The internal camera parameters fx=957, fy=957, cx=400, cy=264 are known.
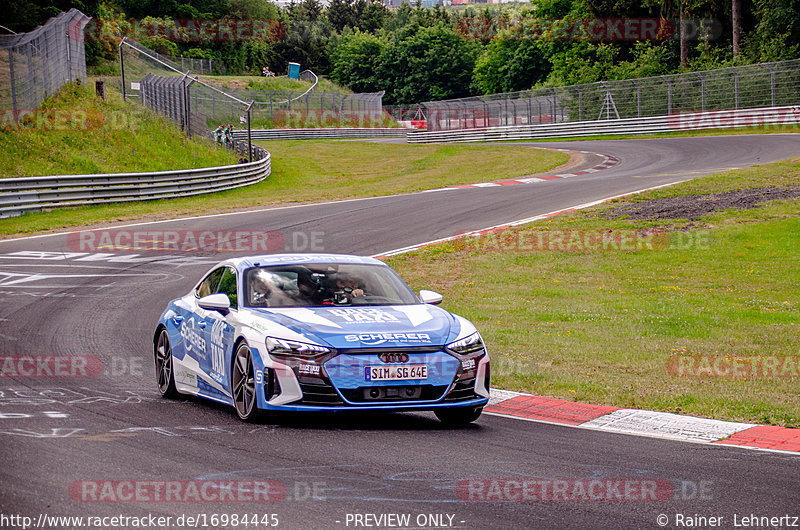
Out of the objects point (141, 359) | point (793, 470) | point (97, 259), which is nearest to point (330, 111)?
point (97, 259)

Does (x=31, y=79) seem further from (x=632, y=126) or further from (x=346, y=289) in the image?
(x=632, y=126)

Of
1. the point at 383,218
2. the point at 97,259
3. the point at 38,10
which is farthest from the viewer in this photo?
the point at 38,10

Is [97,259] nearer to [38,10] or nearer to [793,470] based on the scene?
[793,470]

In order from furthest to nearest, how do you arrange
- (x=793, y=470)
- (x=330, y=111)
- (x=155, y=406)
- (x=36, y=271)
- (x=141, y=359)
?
(x=330, y=111), (x=36, y=271), (x=141, y=359), (x=155, y=406), (x=793, y=470)

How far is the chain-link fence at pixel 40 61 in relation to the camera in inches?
1208

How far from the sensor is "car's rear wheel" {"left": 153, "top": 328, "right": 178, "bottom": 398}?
30.1 feet

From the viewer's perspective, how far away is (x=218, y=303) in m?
8.20

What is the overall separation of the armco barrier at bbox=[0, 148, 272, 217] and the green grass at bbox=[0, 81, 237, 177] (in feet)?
7.25

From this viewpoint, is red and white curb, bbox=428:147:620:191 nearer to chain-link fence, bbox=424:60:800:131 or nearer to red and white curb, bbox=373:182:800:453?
chain-link fence, bbox=424:60:800:131

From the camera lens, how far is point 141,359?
11242mm

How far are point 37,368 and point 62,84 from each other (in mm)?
29079

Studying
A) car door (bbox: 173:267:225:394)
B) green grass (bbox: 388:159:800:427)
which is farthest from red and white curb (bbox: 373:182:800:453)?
car door (bbox: 173:267:225:394)

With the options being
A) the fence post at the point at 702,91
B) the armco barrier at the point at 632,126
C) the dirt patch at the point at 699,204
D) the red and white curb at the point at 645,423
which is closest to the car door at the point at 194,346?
the red and white curb at the point at 645,423

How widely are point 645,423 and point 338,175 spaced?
39652mm
